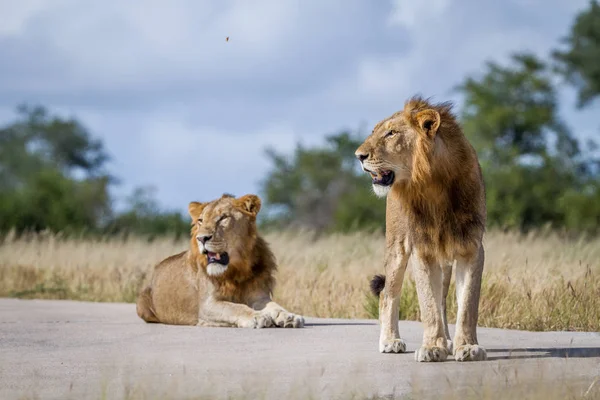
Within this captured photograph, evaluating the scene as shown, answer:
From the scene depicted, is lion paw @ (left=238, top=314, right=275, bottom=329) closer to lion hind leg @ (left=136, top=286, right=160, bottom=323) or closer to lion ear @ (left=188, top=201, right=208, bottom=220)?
lion ear @ (left=188, top=201, right=208, bottom=220)

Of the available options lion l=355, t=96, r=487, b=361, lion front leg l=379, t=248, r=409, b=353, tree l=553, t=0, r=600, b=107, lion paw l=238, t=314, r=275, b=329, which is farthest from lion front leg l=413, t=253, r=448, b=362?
tree l=553, t=0, r=600, b=107

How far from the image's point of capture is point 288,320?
8984 mm

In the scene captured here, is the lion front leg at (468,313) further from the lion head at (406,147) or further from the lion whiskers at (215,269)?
the lion whiskers at (215,269)

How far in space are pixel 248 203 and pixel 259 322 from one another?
132 cm

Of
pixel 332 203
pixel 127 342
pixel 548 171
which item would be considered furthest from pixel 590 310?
pixel 332 203

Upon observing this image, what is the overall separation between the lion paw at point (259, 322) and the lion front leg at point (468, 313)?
294 centimetres

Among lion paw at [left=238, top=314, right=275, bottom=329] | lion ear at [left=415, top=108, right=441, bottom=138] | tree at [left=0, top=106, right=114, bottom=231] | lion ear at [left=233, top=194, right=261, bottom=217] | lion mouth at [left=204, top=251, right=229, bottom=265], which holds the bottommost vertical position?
lion paw at [left=238, top=314, right=275, bottom=329]

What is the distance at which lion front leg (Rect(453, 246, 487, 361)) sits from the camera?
248 inches

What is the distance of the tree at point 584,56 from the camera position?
36.7 metres

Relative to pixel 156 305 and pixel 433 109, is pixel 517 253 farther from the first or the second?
pixel 433 109

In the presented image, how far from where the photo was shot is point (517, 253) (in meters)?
13.4

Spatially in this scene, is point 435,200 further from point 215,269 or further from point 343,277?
point 343,277

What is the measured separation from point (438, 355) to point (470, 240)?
706mm

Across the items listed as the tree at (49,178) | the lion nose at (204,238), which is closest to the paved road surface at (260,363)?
the lion nose at (204,238)
